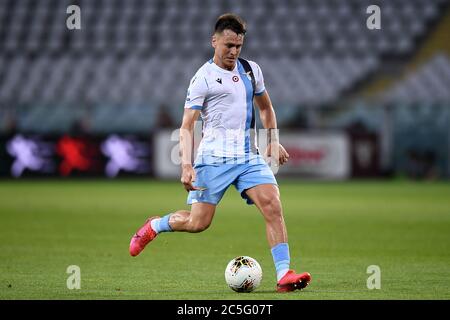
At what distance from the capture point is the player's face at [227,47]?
766 centimetres

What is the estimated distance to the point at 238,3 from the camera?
2952cm

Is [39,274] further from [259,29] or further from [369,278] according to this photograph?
[259,29]

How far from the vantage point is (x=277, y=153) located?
7988mm

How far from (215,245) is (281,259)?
3.71 meters

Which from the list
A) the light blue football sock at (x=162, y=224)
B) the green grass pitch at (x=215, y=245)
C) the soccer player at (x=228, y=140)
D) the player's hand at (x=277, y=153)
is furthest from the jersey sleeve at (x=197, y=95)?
the green grass pitch at (x=215, y=245)

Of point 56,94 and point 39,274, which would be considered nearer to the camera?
point 39,274

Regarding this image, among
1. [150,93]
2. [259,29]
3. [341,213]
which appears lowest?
[341,213]

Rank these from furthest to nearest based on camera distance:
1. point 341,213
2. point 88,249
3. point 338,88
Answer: point 338,88
point 341,213
point 88,249

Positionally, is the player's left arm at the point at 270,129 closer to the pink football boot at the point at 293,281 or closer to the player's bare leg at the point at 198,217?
the player's bare leg at the point at 198,217

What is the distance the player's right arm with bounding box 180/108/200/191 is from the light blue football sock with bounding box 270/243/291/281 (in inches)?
31.3

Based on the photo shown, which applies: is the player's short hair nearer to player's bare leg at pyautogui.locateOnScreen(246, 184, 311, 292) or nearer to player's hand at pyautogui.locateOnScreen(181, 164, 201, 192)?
player's hand at pyautogui.locateOnScreen(181, 164, 201, 192)

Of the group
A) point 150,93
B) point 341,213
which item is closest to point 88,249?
point 341,213
